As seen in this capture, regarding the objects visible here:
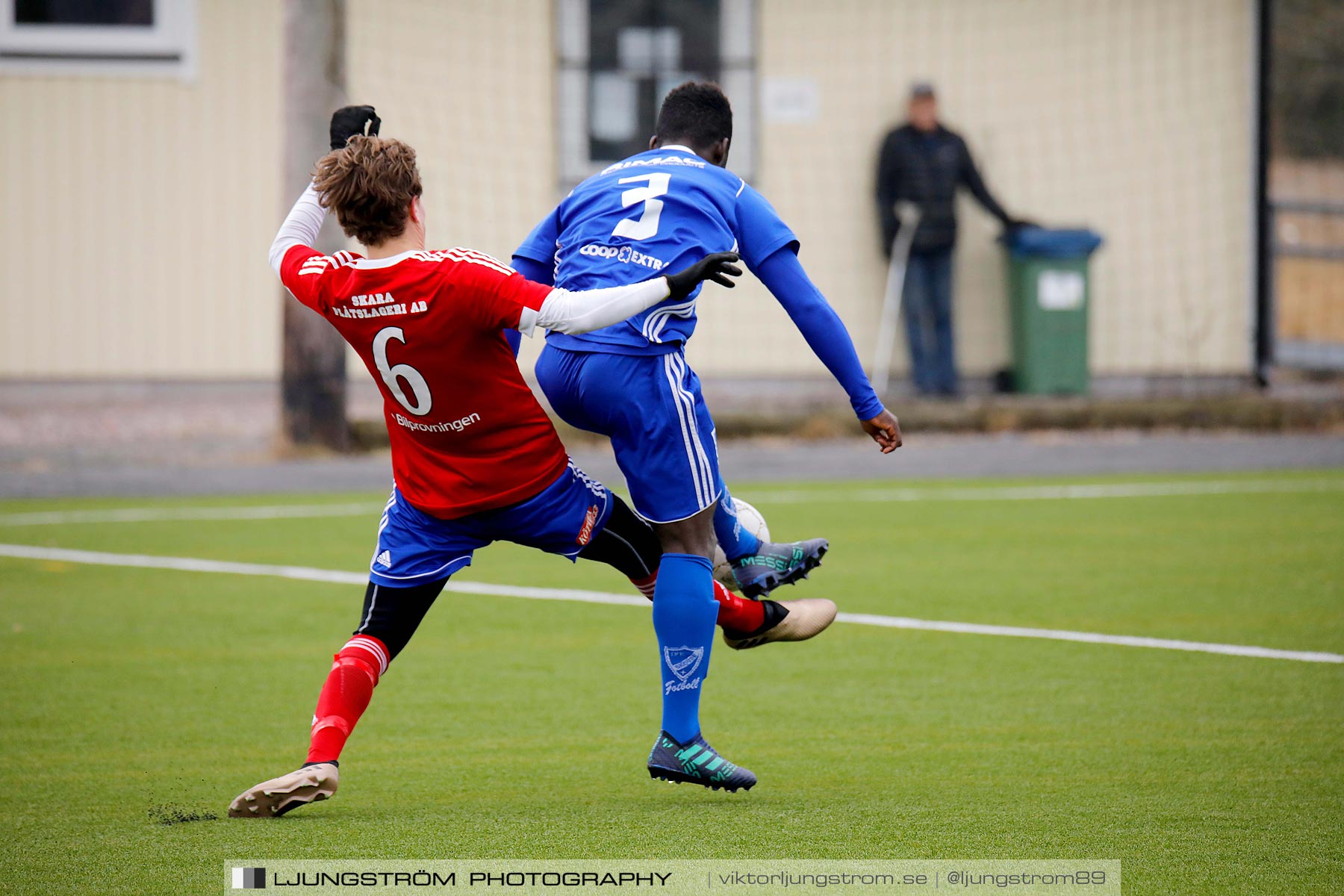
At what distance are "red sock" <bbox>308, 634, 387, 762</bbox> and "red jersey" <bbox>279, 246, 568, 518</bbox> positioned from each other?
440 millimetres

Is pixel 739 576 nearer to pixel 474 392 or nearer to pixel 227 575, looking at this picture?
pixel 474 392

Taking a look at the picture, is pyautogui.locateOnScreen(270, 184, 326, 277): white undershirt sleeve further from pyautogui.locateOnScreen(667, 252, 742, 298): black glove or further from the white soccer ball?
the white soccer ball

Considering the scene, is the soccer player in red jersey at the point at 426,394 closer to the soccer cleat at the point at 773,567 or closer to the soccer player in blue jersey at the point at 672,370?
the soccer player in blue jersey at the point at 672,370

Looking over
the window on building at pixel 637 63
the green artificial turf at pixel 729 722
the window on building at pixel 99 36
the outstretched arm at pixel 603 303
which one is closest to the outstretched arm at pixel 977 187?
the window on building at pixel 637 63

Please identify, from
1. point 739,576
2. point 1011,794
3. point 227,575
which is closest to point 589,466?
point 227,575

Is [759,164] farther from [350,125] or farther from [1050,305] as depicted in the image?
[350,125]

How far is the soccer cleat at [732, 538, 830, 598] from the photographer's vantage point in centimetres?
511

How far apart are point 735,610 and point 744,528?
1.07 feet

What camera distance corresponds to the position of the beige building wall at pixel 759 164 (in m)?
15.5

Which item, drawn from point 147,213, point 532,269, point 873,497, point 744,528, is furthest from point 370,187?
point 147,213

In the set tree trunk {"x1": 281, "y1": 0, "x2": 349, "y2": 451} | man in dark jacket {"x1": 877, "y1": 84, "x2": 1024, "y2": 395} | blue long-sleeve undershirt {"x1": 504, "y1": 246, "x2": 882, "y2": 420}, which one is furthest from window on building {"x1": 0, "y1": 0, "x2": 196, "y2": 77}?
blue long-sleeve undershirt {"x1": 504, "y1": 246, "x2": 882, "y2": 420}

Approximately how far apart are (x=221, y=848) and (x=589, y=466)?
8.59 m

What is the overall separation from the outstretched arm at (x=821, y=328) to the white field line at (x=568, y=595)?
229cm

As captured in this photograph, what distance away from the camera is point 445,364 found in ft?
14.3
